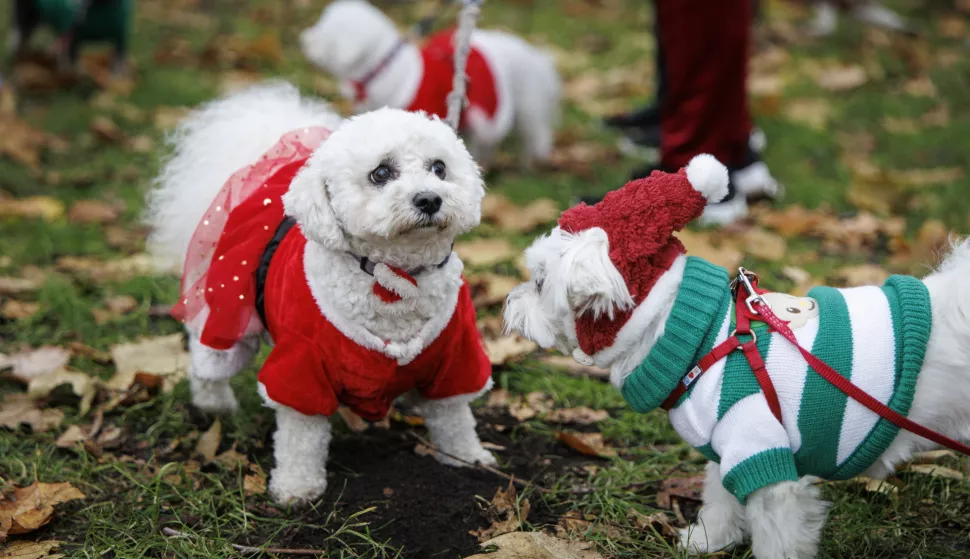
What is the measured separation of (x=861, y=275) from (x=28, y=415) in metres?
3.12

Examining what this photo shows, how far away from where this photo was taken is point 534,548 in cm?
217

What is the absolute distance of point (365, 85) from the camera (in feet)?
16.4

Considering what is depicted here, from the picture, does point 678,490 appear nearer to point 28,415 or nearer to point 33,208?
point 28,415

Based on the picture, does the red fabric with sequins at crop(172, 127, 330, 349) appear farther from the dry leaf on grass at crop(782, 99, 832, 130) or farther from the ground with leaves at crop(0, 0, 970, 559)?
the dry leaf on grass at crop(782, 99, 832, 130)

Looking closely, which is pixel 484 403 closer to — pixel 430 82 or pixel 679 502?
pixel 679 502

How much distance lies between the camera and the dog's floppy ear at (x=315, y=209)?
2205 millimetres

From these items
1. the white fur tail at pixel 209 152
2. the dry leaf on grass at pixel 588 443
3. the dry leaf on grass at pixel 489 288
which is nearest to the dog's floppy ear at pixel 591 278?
the dry leaf on grass at pixel 588 443

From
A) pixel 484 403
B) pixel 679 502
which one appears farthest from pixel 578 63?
pixel 679 502

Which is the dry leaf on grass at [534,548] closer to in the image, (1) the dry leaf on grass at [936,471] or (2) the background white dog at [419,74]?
(1) the dry leaf on grass at [936,471]

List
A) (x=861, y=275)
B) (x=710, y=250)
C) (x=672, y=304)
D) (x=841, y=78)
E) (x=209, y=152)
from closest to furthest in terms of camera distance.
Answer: (x=672, y=304)
(x=209, y=152)
(x=861, y=275)
(x=710, y=250)
(x=841, y=78)

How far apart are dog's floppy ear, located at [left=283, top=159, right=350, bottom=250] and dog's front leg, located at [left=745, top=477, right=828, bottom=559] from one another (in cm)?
115

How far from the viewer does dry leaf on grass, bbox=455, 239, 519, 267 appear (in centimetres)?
398

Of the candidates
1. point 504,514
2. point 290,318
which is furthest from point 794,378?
point 290,318

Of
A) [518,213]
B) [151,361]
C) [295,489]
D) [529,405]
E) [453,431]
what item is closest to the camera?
[295,489]
